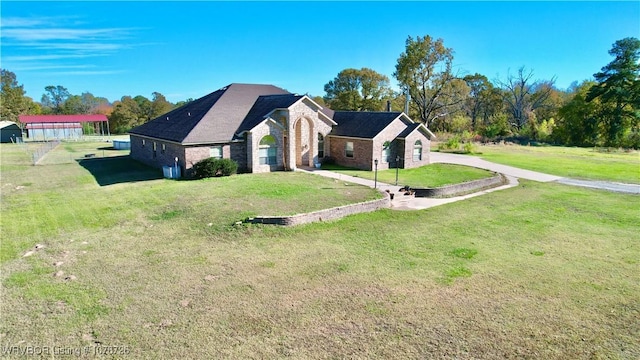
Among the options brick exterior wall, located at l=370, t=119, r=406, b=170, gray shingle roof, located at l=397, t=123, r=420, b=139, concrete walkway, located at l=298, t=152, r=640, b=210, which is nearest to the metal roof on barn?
concrete walkway, located at l=298, t=152, r=640, b=210

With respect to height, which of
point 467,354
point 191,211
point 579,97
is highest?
point 579,97

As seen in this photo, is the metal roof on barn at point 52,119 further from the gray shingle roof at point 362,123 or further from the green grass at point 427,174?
the green grass at point 427,174

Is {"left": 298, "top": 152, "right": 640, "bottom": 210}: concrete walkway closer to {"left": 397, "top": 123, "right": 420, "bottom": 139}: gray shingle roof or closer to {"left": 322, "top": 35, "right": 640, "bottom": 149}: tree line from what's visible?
{"left": 397, "top": 123, "right": 420, "bottom": 139}: gray shingle roof

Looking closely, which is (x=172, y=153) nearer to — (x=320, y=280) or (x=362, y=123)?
(x=362, y=123)

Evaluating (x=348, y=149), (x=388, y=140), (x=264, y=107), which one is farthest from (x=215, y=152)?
(x=388, y=140)

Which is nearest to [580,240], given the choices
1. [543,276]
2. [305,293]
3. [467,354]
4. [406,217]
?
[543,276]

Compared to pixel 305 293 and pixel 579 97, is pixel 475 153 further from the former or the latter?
pixel 305 293
